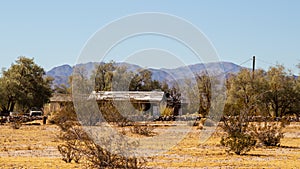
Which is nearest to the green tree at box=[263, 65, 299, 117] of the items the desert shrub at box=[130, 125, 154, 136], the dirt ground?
the desert shrub at box=[130, 125, 154, 136]

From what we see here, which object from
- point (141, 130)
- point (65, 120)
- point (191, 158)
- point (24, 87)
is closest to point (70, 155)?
point (65, 120)

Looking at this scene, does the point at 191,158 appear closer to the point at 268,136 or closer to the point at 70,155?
the point at 70,155

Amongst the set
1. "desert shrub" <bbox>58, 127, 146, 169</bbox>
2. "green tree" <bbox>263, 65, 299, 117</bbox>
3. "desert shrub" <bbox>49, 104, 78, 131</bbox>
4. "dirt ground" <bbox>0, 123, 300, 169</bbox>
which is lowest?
"dirt ground" <bbox>0, 123, 300, 169</bbox>

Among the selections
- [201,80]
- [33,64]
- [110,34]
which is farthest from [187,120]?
[110,34]

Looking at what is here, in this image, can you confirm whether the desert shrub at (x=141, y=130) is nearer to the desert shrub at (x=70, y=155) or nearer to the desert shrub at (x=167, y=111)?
the desert shrub at (x=70, y=155)

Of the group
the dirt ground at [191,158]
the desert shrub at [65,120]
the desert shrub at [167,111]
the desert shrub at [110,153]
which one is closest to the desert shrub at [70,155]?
the dirt ground at [191,158]

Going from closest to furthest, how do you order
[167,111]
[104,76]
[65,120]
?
[65,120] < [167,111] < [104,76]

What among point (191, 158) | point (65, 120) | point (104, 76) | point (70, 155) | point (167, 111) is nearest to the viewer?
point (70, 155)

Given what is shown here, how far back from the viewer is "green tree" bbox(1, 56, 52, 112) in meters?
67.2

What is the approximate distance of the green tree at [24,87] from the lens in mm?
67188

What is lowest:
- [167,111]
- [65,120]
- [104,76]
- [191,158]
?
[191,158]

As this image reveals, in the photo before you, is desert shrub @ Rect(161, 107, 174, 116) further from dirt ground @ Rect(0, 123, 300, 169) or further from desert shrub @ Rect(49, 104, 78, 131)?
dirt ground @ Rect(0, 123, 300, 169)

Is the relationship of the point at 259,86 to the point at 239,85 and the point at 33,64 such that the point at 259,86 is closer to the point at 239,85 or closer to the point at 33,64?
the point at 239,85

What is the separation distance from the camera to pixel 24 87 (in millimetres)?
69812
